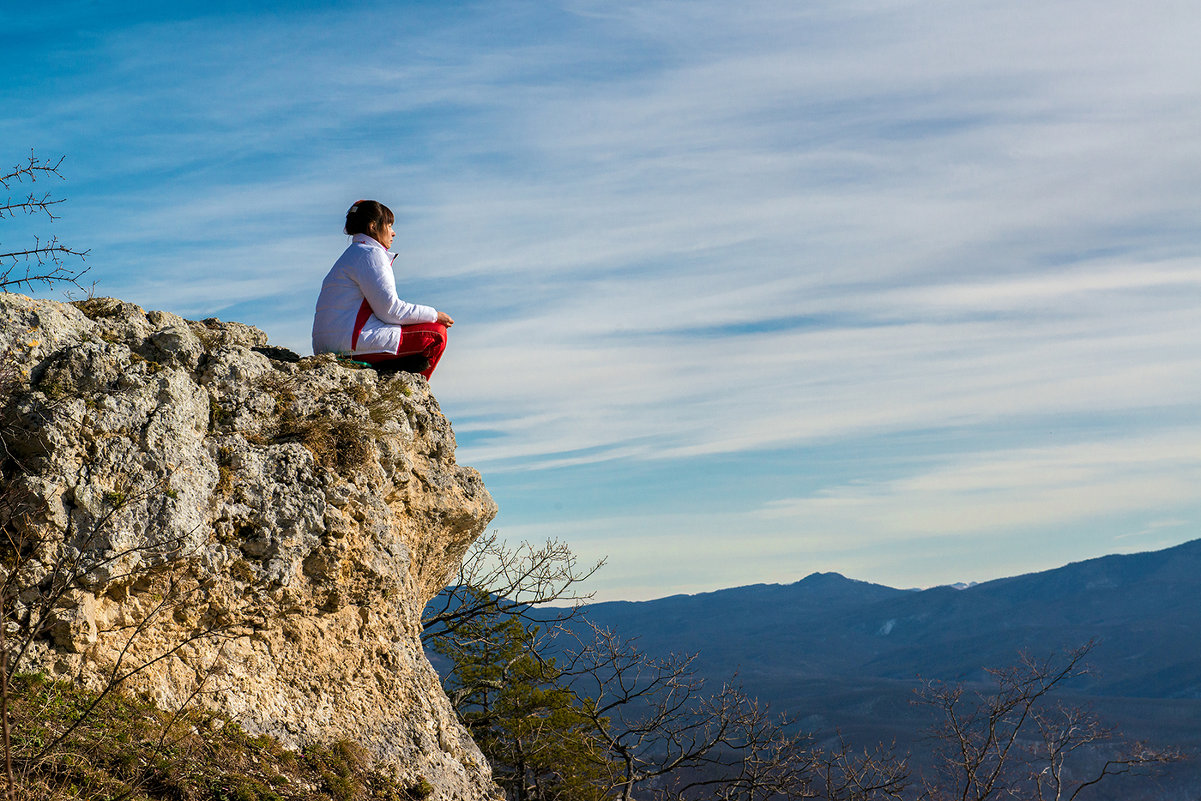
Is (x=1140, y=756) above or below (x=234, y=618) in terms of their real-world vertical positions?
below

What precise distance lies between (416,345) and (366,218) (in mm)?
1035

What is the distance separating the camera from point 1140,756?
14781 mm

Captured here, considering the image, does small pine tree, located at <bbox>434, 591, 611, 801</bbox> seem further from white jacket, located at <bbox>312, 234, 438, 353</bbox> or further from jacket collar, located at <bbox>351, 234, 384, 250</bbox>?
jacket collar, located at <bbox>351, 234, 384, 250</bbox>

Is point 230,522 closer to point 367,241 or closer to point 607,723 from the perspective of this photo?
point 367,241

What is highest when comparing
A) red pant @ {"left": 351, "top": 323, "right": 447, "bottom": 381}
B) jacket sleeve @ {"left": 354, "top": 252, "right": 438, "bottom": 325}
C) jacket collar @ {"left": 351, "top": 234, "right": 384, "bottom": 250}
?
jacket collar @ {"left": 351, "top": 234, "right": 384, "bottom": 250}

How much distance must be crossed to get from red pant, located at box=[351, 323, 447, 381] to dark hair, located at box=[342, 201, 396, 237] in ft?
2.56

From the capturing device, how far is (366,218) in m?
7.38

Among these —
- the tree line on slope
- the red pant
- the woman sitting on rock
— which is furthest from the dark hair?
the tree line on slope

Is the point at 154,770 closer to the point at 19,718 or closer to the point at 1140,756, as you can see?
the point at 19,718

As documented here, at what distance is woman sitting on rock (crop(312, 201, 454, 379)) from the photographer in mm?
7270

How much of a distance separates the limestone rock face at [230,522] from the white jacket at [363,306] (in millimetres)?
306

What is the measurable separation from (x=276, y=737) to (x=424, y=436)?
254 cm

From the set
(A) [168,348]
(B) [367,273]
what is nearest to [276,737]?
(A) [168,348]

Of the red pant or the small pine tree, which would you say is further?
the small pine tree
